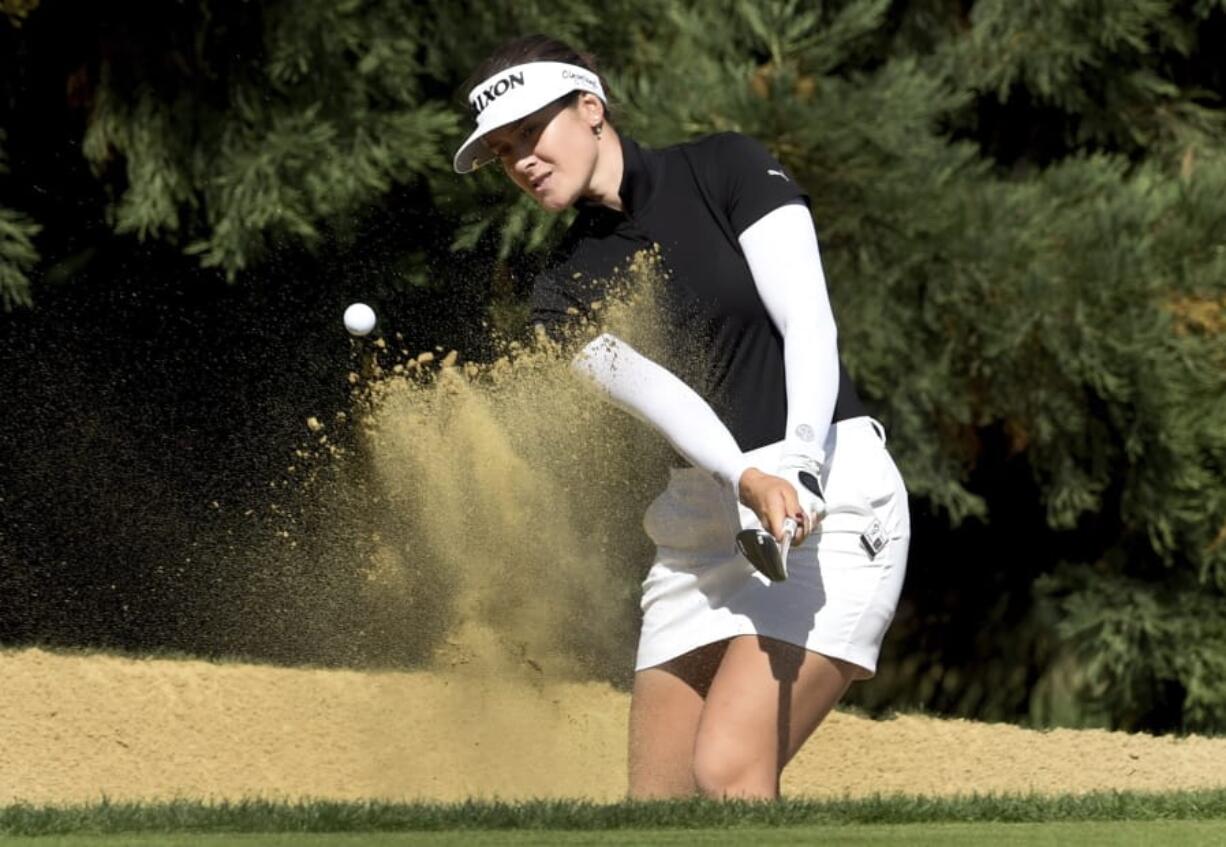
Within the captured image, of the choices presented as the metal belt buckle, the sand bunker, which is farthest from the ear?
the sand bunker

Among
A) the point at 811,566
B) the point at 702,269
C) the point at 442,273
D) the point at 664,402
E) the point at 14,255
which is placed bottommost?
the point at 442,273

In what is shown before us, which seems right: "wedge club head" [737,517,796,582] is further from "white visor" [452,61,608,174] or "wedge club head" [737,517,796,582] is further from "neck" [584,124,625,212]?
"white visor" [452,61,608,174]

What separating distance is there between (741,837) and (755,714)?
437mm

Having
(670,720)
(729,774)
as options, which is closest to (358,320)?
(670,720)

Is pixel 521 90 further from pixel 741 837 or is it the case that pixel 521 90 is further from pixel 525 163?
pixel 741 837

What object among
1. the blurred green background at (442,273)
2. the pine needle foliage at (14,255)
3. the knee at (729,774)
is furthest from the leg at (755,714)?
the pine needle foliage at (14,255)

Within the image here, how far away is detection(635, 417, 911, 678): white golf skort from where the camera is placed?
168 inches

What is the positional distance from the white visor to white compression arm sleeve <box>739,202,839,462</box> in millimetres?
491

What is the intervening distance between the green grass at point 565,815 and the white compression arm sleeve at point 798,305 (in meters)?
0.69

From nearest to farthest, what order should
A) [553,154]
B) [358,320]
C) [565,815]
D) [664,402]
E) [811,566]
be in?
[565,815] < [664,402] < [811,566] < [553,154] < [358,320]

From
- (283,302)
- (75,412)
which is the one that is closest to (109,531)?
(75,412)

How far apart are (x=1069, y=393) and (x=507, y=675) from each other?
4.12 m

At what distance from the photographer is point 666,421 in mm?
4156

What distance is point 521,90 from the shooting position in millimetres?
4371
